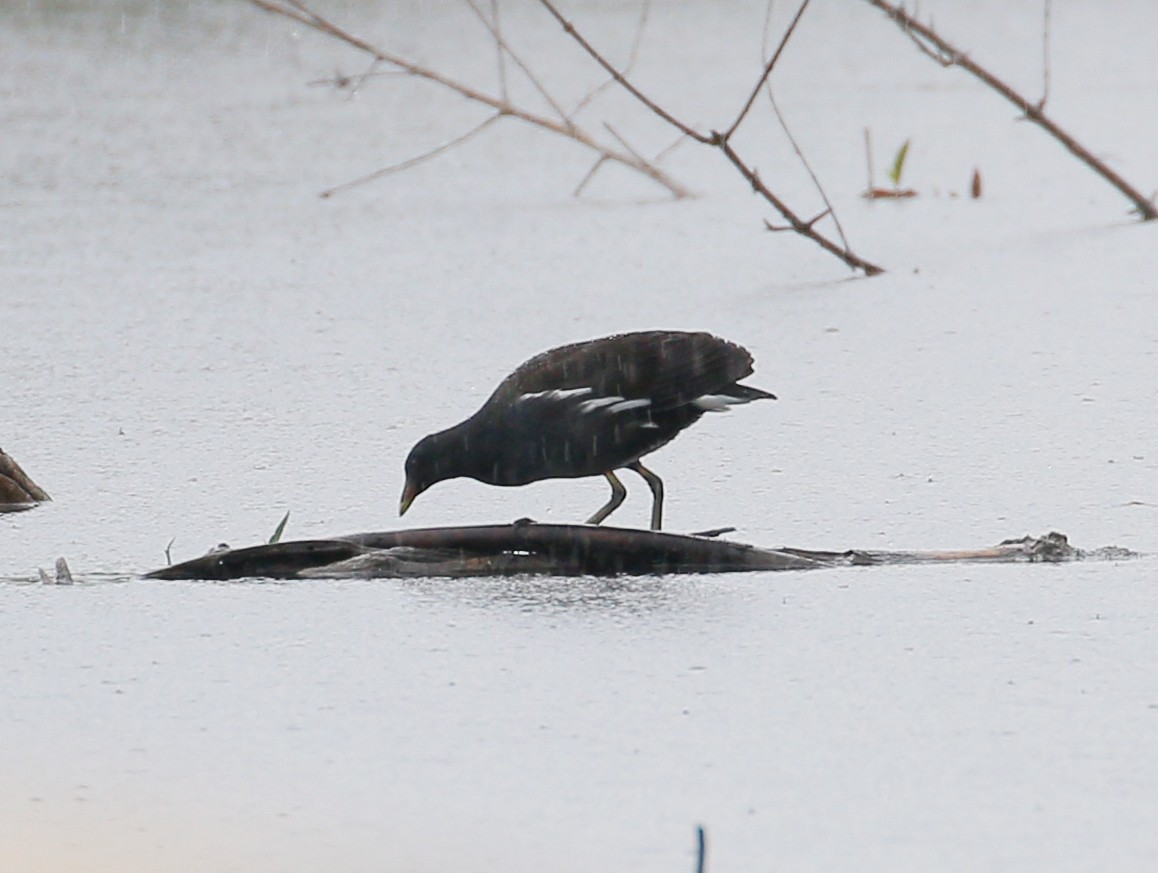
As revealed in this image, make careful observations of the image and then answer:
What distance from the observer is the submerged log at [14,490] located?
8.75 ft

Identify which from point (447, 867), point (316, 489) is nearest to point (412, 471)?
point (316, 489)

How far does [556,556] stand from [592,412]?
7.8 inches

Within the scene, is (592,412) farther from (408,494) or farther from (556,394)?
(408,494)

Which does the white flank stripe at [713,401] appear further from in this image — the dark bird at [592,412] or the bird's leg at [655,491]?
the bird's leg at [655,491]

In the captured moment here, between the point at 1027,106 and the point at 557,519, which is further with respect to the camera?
the point at 1027,106

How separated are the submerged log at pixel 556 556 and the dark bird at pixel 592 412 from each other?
12cm

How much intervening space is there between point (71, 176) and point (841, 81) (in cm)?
299

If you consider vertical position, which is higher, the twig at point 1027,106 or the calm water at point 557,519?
the twig at point 1027,106

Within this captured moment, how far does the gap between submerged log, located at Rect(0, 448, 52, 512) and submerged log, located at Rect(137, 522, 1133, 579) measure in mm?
410

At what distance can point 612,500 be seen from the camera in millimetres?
2592

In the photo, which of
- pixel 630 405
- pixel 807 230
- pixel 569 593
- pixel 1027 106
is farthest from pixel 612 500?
pixel 1027 106

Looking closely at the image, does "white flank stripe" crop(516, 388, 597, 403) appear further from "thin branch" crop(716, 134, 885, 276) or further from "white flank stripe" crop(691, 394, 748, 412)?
"thin branch" crop(716, 134, 885, 276)

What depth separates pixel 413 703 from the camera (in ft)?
6.19

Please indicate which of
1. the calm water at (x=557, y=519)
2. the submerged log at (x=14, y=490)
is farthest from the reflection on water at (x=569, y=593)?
the submerged log at (x=14, y=490)
